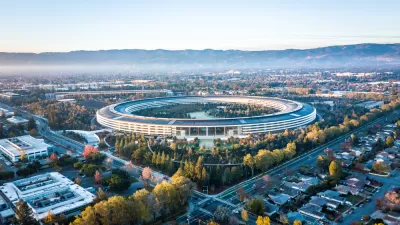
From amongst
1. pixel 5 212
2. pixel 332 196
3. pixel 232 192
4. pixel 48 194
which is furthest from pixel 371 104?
pixel 5 212

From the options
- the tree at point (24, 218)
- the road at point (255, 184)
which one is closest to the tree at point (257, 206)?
the road at point (255, 184)

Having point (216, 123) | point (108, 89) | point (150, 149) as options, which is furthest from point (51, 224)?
point (108, 89)

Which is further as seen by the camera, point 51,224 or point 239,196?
point 239,196

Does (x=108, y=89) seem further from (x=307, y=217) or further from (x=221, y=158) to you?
(x=307, y=217)

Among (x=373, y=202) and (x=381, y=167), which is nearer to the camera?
(x=373, y=202)

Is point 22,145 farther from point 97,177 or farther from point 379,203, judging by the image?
point 379,203

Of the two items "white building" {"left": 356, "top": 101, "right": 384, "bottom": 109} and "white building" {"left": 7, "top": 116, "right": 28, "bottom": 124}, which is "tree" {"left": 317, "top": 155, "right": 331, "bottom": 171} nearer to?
"white building" {"left": 356, "top": 101, "right": 384, "bottom": 109}
